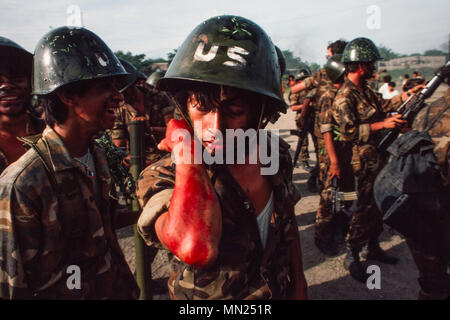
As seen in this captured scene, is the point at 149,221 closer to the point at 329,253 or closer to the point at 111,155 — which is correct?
the point at 111,155

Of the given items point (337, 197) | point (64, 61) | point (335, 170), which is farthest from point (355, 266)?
point (64, 61)

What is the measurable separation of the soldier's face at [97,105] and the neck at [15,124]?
972 millimetres

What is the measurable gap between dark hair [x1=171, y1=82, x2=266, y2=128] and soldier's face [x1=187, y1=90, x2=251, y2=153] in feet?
0.08

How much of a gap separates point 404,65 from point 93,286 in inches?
3209

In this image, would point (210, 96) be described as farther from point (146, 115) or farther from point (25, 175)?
point (146, 115)

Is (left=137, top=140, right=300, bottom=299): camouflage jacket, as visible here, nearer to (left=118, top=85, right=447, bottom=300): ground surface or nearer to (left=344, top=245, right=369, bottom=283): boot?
(left=118, top=85, right=447, bottom=300): ground surface

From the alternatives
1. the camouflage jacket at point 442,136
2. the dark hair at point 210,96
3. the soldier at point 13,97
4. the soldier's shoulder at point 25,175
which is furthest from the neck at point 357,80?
the soldier's shoulder at point 25,175

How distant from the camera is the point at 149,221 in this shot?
1279 mm

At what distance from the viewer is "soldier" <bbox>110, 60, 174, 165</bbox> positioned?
4.45m

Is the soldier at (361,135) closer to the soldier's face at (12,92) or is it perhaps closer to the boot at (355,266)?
the boot at (355,266)

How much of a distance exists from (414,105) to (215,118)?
3.24 m

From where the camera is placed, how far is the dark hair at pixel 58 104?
1762 millimetres

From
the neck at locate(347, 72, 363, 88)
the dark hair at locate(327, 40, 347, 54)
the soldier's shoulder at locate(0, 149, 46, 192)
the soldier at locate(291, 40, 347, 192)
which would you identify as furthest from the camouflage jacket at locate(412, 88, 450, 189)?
the dark hair at locate(327, 40, 347, 54)
